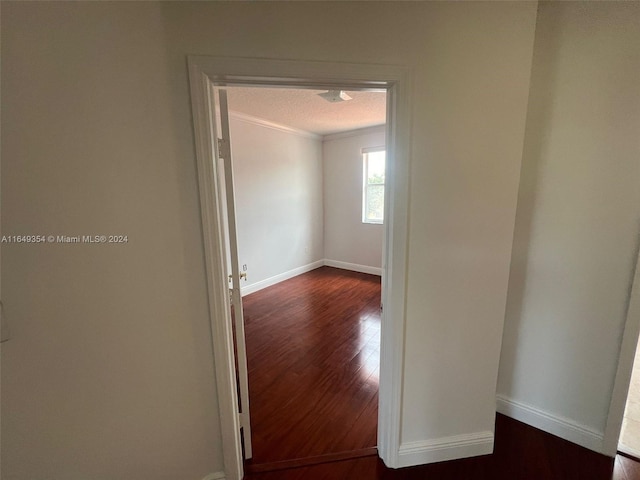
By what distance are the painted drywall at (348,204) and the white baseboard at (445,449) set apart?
334cm

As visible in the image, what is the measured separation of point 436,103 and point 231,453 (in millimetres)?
1921

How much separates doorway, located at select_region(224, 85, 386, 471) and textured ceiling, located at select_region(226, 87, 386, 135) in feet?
0.05

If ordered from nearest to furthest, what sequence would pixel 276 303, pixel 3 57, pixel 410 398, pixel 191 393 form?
pixel 3 57 < pixel 191 393 < pixel 410 398 < pixel 276 303

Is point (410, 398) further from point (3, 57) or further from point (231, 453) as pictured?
point (3, 57)

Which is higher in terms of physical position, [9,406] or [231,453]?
[9,406]

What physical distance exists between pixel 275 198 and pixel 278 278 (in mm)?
1355

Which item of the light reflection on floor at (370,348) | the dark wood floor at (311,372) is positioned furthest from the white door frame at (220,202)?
the light reflection on floor at (370,348)

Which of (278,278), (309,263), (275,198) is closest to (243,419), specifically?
(278,278)

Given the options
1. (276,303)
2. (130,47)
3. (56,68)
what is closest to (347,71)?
(130,47)

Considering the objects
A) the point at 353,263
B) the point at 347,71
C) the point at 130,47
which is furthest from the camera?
the point at 353,263

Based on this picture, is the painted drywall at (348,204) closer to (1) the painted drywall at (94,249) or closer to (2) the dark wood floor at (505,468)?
(2) the dark wood floor at (505,468)

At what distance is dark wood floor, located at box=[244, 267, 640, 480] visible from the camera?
4.74 feet

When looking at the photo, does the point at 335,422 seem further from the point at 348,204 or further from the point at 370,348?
the point at 348,204

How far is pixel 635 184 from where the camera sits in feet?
4.15
